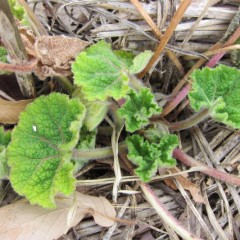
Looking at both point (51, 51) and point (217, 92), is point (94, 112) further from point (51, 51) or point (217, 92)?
point (217, 92)

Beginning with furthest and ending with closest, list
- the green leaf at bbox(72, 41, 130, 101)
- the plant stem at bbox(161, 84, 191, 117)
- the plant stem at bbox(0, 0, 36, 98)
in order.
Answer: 1. the plant stem at bbox(161, 84, 191, 117)
2. the green leaf at bbox(72, 41, 130, 101)
3. the plant stem at bbox(0, 0, 36, 98)

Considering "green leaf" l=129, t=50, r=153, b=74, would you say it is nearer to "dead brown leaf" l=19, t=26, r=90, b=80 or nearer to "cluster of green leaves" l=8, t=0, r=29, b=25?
"dead brown leaf" l=19, t=26, r=90, b=80

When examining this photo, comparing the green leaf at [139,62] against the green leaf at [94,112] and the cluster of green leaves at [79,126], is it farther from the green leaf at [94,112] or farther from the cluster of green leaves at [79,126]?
the green leaf at [94,112]

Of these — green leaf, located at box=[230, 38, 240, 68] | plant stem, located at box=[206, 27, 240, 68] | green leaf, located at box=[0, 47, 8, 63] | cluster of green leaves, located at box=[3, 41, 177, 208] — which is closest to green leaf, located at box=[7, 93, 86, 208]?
cluster of green leaves, located at box=[3, 41, 177, 208]

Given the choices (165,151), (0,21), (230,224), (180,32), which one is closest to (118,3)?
(180,32)

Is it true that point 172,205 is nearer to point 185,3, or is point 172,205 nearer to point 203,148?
point 203,148
